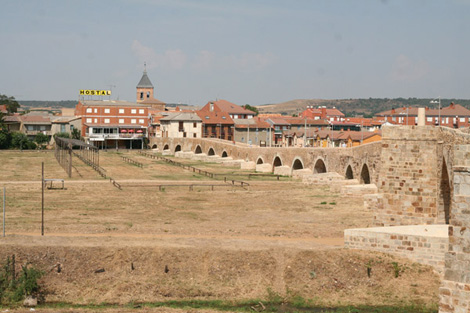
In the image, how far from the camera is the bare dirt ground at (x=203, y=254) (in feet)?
75.6

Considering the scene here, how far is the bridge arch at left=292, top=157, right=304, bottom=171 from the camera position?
204ft

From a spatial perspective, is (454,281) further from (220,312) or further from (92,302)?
(92,302)

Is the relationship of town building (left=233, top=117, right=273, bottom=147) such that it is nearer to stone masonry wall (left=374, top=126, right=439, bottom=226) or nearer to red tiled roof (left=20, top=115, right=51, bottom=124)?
red tiled roof (left=20, top=115, right=51, bottom=124)

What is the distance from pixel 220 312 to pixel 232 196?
26.0 metres

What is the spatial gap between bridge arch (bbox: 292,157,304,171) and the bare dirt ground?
21.2 metres

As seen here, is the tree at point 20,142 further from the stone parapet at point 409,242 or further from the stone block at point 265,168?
the stone parapet at point 409,242

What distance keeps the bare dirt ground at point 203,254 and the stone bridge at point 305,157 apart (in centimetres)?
504

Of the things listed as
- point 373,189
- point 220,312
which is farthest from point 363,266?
point 373,189

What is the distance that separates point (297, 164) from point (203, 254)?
38905 millimetres

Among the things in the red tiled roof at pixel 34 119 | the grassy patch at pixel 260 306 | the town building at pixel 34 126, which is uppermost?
the red tiled roof at pixel 34 119

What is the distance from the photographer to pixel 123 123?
11819cm

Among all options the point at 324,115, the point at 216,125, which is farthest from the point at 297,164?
the point at 324,115

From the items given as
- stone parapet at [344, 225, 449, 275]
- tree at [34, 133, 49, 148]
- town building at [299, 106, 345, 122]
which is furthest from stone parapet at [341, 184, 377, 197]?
town building at [299, 106, 345, 122]

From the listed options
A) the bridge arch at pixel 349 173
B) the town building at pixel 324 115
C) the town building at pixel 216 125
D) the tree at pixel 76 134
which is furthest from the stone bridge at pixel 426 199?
the town building at pixel 324 115
